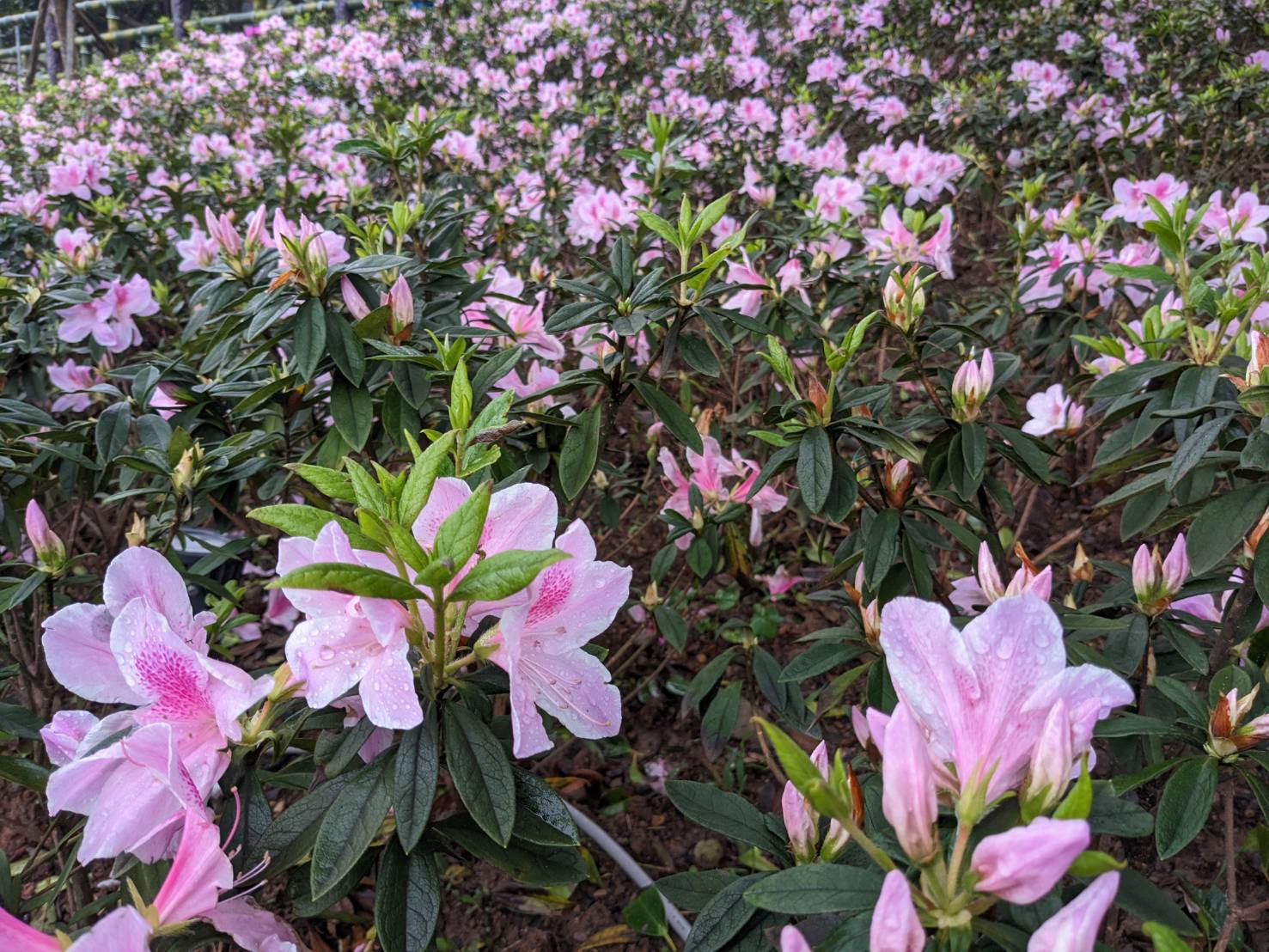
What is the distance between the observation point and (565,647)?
0.76 m

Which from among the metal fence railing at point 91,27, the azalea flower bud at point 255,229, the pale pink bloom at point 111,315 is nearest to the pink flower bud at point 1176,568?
the azalea flower bud at point 255,229

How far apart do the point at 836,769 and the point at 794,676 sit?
2.23 feet

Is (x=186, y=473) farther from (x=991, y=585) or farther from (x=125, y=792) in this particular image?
(x=991, y=585)

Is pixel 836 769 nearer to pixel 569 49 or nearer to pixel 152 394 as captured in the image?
pixel 152 394

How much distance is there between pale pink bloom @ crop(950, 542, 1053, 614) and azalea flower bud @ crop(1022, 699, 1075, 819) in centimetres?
14

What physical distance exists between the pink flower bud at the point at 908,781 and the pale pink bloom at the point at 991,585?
194 mm

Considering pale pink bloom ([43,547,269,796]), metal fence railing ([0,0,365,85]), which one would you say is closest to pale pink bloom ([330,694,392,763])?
pale pink bloom ([43,547,269,796])

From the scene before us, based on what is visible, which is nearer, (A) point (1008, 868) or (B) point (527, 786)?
(A) point (1008, 868)

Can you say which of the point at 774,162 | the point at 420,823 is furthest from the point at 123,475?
the point at 774,162

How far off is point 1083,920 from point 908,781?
109 mm

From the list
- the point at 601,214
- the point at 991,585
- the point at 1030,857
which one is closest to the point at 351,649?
the point at 1030,857

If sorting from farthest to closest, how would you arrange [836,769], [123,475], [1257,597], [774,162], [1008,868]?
[774,162] → [123,475] → [1257,597] → [836,769] → [1008,868]

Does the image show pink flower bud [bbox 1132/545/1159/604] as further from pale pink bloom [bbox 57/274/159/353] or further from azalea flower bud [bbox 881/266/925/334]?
pale pink bloom [bbox 57/274/159/353]

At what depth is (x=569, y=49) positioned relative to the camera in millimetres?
5809
